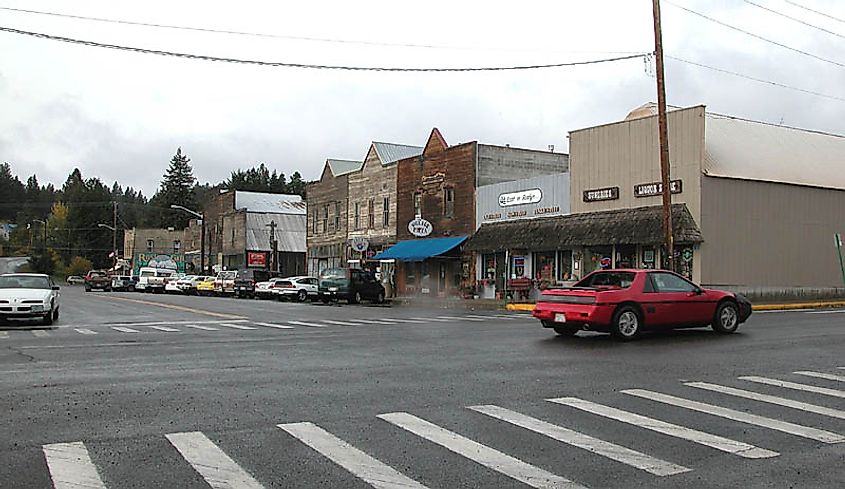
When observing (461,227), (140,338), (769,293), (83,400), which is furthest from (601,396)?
(461,227)

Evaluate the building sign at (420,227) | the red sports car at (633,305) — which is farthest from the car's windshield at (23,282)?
the building sign at (420,227)

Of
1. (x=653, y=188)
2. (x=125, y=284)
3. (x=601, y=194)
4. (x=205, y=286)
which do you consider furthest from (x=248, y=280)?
(x=653, y=188)

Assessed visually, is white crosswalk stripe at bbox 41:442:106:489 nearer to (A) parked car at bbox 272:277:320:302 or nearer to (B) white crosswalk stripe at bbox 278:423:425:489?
(B) white crosswalk stripe at bbox 278:423:425:489

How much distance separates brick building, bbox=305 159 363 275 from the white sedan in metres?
32.3

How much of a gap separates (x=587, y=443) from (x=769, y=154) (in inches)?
1143

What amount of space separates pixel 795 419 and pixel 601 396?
6.97ft

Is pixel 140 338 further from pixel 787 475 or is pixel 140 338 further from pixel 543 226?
pixel 543 226

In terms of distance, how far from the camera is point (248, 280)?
5041cm

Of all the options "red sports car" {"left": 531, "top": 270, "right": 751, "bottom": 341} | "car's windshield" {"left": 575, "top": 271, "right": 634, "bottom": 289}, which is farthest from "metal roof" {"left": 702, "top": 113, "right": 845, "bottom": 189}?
"car's windshield" {"left": 575, "top": 271, "right": 634, "bottom": 289}

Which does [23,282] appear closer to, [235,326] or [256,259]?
[235,326]

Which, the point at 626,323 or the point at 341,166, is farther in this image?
the point at 341,166

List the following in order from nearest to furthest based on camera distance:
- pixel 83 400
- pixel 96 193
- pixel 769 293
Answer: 1. pixel 83 400
2. pixel 769 293
3. pixel 96 193

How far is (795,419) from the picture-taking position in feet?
28.3

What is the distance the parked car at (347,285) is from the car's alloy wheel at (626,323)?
80.2 feet
